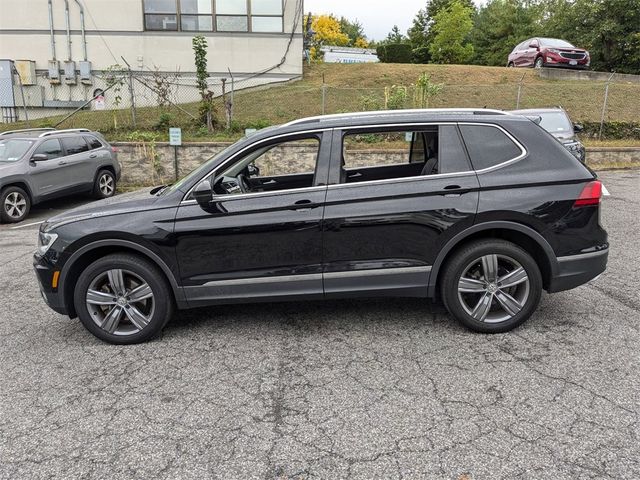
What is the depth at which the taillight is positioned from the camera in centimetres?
408

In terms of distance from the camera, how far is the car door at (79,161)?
1123cm

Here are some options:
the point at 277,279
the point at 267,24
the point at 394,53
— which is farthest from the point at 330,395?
the point at 394,53

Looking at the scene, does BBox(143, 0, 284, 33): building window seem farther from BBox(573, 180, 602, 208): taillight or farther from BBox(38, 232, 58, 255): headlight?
BBox(573, 180, 602, 208): taillight

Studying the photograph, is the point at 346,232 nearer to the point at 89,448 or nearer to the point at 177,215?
the point at 177,215

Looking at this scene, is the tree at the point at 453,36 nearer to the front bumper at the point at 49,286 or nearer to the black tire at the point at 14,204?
the black tire at the point at 14,204

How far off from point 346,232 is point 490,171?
1250 mm

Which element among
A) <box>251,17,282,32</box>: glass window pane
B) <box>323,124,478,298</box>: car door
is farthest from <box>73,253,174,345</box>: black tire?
<box>251,17,282,32</box>: glass window pane

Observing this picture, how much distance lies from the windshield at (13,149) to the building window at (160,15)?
36.9 feet

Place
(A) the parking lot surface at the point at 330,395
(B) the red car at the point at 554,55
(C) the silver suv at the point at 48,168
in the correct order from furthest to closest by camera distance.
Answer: (B) the red car at the point at 554,55
(C) the silver suv at the point at 48,168
(A) the parking lot surface at the point at 330,395

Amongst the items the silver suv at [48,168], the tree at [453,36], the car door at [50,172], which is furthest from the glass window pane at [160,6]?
the tree at [453,36]

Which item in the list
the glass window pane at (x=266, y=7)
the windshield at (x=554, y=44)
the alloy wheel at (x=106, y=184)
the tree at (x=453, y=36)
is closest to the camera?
the alloy wheel at (x=106, y=184)

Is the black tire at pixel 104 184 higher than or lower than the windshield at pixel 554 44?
lower

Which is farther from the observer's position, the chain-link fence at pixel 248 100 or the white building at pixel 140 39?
the white building at pixel 140 39

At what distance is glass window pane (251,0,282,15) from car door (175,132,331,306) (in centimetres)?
1750
